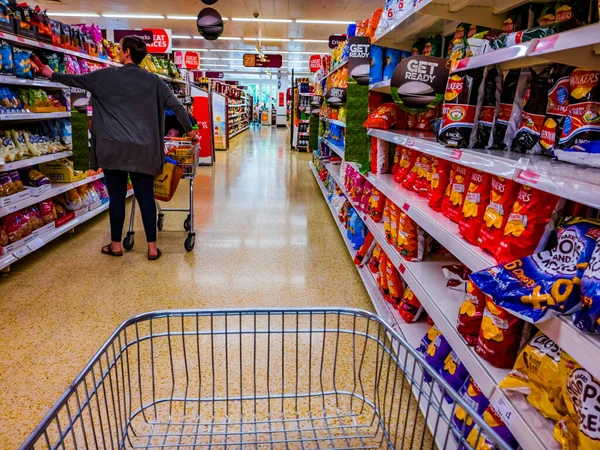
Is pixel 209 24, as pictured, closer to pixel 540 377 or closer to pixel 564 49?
pixel 564 49

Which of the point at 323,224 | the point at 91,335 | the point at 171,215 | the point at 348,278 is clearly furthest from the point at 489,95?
the point at 171,215

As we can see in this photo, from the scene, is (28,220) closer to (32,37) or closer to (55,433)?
(32,37)

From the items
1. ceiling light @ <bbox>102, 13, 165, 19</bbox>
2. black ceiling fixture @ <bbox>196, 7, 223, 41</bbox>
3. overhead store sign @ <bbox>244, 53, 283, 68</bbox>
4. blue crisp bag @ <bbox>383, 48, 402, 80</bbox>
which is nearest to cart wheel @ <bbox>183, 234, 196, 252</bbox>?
blue crisp bag @ <bbox>383, 48, 402, 80</bbox>

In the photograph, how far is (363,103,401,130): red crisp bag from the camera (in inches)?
120

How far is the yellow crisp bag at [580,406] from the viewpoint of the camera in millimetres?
906

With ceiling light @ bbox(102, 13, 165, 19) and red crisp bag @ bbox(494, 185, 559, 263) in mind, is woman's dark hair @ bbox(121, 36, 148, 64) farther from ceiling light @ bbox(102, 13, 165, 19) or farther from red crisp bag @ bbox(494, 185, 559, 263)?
ceiling light @ bbox(102, 13, 165, 19)

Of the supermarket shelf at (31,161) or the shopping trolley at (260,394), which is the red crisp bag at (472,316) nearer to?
the shopping trolley at (260,394)

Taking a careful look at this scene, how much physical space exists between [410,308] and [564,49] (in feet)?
4.88

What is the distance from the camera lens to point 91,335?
2543 millimetres

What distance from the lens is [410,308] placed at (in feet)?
7.60

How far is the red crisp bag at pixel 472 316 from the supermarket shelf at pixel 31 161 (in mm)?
3216

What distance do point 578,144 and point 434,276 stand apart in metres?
1.09

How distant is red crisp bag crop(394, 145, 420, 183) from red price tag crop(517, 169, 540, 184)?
4.69ft

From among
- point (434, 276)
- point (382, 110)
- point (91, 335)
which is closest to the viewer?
point (434, 276)
